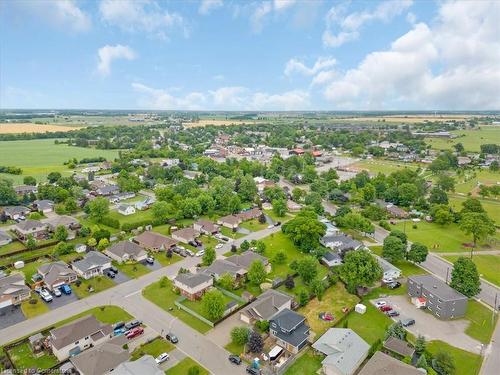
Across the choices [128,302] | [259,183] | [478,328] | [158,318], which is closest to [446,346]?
[478,328]

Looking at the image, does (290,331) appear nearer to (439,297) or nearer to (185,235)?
(439,297)

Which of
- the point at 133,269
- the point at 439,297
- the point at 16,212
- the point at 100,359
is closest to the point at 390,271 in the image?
the point at 439,297

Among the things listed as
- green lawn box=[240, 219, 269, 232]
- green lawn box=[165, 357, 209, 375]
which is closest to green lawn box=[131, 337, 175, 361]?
green lawn box=[165, 357, 209, 375]

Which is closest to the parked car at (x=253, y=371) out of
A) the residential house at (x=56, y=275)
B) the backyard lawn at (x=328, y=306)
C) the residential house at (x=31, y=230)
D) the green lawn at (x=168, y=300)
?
the green lawn at (x=168, y=300)

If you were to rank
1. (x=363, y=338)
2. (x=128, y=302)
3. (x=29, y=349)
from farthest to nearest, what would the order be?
(x=128, y=302) → (x=363, y=338) → (x=29, y=349)

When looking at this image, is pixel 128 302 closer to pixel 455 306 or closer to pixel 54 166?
pixel 455 306

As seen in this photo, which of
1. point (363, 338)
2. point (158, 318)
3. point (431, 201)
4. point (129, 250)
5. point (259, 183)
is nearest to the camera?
point (363, 338)
